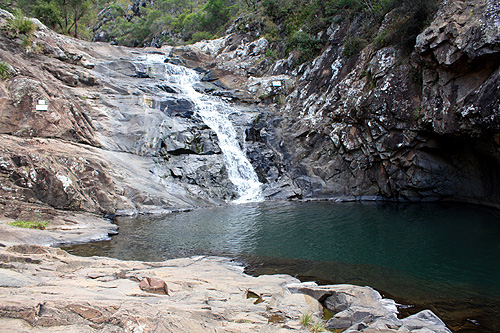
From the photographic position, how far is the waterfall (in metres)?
24.9

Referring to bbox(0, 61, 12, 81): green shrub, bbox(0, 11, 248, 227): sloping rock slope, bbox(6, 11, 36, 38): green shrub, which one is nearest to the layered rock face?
bbox(0, 11, 248, 227): sloping rock slope

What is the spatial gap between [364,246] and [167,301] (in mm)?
9836

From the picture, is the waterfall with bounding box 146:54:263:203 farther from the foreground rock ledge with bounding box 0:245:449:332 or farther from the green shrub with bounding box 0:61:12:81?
the foreground rock ledge with bounding box 0:245:449:332

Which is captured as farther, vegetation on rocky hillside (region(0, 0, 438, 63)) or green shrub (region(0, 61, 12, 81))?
vegetation on rocky hillside (region(0, 0, 438, 63))

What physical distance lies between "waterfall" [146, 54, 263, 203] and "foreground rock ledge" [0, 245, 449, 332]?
15967 millimetres

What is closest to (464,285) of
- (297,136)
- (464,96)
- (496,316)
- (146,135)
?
(496,316)

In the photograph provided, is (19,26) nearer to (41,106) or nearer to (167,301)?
(41,106)

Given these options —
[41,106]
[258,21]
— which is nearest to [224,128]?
[41,106]

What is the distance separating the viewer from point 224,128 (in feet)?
93.3

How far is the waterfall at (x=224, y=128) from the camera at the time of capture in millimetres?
24875

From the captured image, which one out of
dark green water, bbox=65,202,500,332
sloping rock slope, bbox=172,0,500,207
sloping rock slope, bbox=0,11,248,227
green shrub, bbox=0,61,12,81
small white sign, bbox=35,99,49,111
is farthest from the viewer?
green shrub, bbox=0,61,12,81

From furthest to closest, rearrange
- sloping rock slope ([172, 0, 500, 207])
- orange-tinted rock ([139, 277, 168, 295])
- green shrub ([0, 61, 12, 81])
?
green shrub ([0, 61, 12, 81]) → sloping rock slope ([172, 0, 500, 207]) → orange-tinted rock ([139, 277, 168, 295])

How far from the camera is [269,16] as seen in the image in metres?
40.0

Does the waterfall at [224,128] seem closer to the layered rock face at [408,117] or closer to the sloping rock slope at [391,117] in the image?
the sloping rock slope at [391,117]
